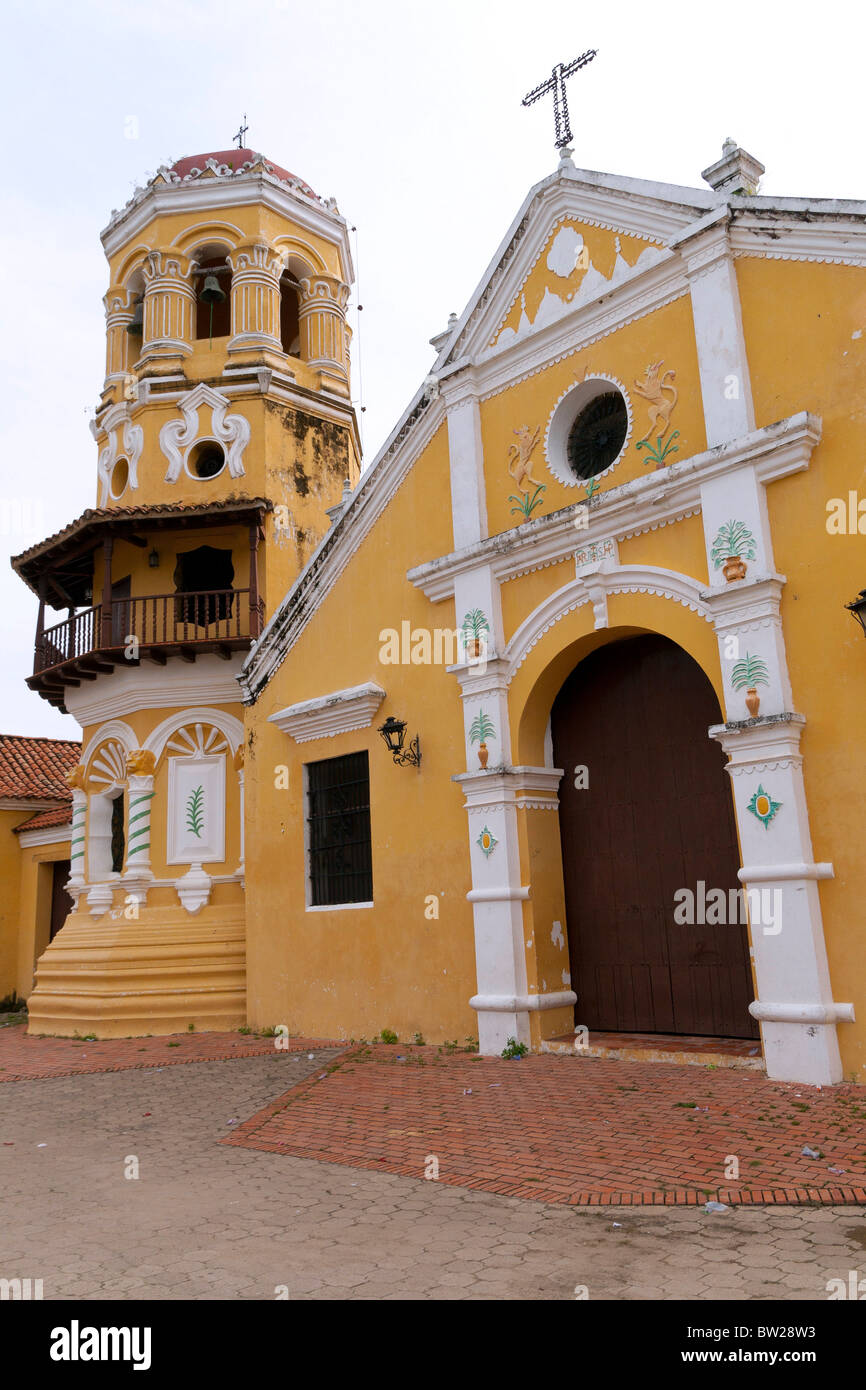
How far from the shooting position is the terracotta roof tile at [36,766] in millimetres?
19688

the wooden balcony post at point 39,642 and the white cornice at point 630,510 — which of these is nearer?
the white cornice at point 630,510

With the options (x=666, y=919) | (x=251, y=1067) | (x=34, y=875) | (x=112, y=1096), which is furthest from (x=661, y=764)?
(x=34, y=875)

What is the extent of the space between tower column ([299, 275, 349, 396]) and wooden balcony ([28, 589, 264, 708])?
4.24m

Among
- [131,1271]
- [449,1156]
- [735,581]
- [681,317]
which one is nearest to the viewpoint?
[131,1271]

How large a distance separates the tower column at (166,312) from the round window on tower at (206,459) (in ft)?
4.16

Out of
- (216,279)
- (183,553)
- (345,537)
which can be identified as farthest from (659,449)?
(216,279)

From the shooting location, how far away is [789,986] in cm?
663

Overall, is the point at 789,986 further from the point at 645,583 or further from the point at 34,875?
the point at 34,875

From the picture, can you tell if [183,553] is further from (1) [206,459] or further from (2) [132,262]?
(2) [132,262]

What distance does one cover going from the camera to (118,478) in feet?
52.1

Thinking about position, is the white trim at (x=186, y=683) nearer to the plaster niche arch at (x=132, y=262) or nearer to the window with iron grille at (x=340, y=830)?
the window with iron grille at (x=340, y=830)

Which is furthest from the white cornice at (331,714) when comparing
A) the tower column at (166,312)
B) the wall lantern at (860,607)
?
the tower column at (166,312)

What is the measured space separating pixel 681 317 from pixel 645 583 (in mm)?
2080

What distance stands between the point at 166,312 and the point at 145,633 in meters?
5.08
